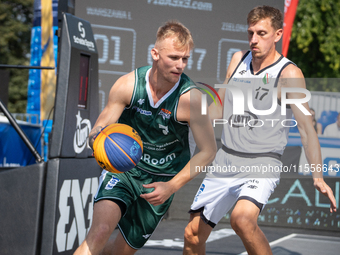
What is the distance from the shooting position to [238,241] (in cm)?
608

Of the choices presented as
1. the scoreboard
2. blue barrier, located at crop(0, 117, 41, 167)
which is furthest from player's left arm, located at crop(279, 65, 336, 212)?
blue barrier, located at crop(0, 117, 41, 167)

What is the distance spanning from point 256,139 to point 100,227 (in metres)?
1.48

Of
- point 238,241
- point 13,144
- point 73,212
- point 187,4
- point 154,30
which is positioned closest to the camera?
point 73,212

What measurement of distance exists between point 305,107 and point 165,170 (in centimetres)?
125

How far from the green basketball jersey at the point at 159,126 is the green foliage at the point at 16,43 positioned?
20.7 m

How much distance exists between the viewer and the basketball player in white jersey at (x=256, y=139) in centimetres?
343

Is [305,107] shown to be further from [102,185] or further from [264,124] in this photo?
[102,185]

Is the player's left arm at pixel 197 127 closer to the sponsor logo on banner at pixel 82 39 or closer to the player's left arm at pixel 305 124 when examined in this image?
the player's left arm at pixel 305 124

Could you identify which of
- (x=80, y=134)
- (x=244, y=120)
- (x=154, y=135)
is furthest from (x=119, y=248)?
(x=244, y=120)

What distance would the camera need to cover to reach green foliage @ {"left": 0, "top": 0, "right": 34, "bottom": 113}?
74.9 ft

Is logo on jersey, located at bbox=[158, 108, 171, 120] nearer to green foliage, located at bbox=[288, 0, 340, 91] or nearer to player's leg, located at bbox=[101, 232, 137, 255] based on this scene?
player's leg, located at bbox=[101, 232, 137, 255]

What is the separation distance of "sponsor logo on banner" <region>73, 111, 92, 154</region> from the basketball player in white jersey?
138 cm

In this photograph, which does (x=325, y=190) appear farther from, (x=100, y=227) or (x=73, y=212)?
(x=73, y=212)

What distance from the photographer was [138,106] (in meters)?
3.23
